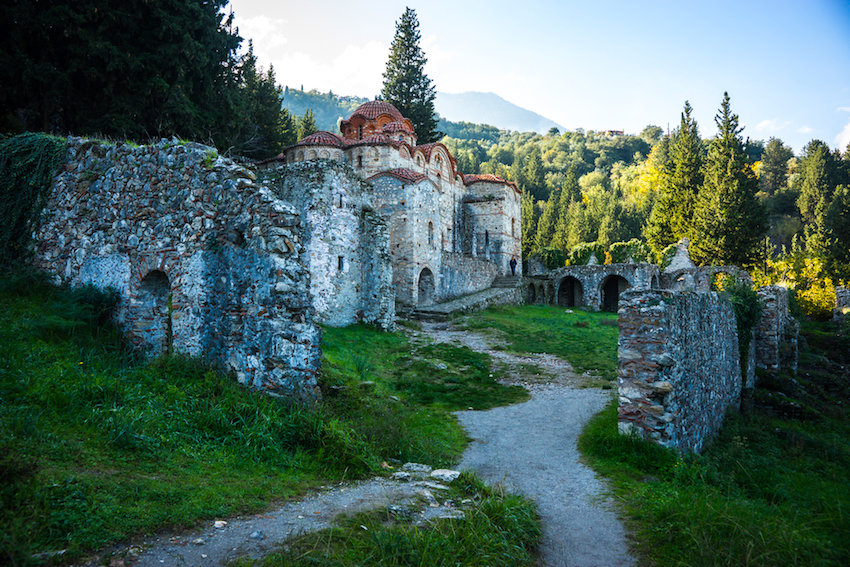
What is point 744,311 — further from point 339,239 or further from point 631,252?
point 631,252

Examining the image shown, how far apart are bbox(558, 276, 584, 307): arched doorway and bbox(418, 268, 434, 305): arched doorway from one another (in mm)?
13949

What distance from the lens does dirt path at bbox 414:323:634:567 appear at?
4023mm

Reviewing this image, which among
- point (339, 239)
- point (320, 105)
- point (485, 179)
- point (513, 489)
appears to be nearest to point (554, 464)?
point (513, 489)

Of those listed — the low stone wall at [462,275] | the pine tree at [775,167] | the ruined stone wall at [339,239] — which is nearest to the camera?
the ruined stone wall at [339,239]

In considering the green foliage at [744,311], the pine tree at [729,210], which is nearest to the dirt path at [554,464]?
the green foliage at [744,311]

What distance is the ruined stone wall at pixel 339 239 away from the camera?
14.0 metres

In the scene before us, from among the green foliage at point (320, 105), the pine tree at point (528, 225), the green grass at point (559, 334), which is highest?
the green foliage at point (320, 105)

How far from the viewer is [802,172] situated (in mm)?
48781

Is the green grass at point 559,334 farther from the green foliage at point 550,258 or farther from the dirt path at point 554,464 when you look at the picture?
the green foliage at point 550,258

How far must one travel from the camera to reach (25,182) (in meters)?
8.51

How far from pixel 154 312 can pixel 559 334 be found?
1370 centimetres

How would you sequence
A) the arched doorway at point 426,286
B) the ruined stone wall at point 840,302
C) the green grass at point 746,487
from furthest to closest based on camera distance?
1. the ruined stone wall at point 840,302
2. the arched doorway at point 426,286
3. the green grass at point 746,487

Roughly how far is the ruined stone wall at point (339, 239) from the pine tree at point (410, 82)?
24540 mm

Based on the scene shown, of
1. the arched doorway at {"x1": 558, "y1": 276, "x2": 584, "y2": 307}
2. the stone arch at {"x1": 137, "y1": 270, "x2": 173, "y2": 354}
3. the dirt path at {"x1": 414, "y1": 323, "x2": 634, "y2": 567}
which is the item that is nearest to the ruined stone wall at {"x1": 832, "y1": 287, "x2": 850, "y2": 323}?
the arched doorway at {"x1": 558, "y1": 276, "x2": 584, "y2": 307}
